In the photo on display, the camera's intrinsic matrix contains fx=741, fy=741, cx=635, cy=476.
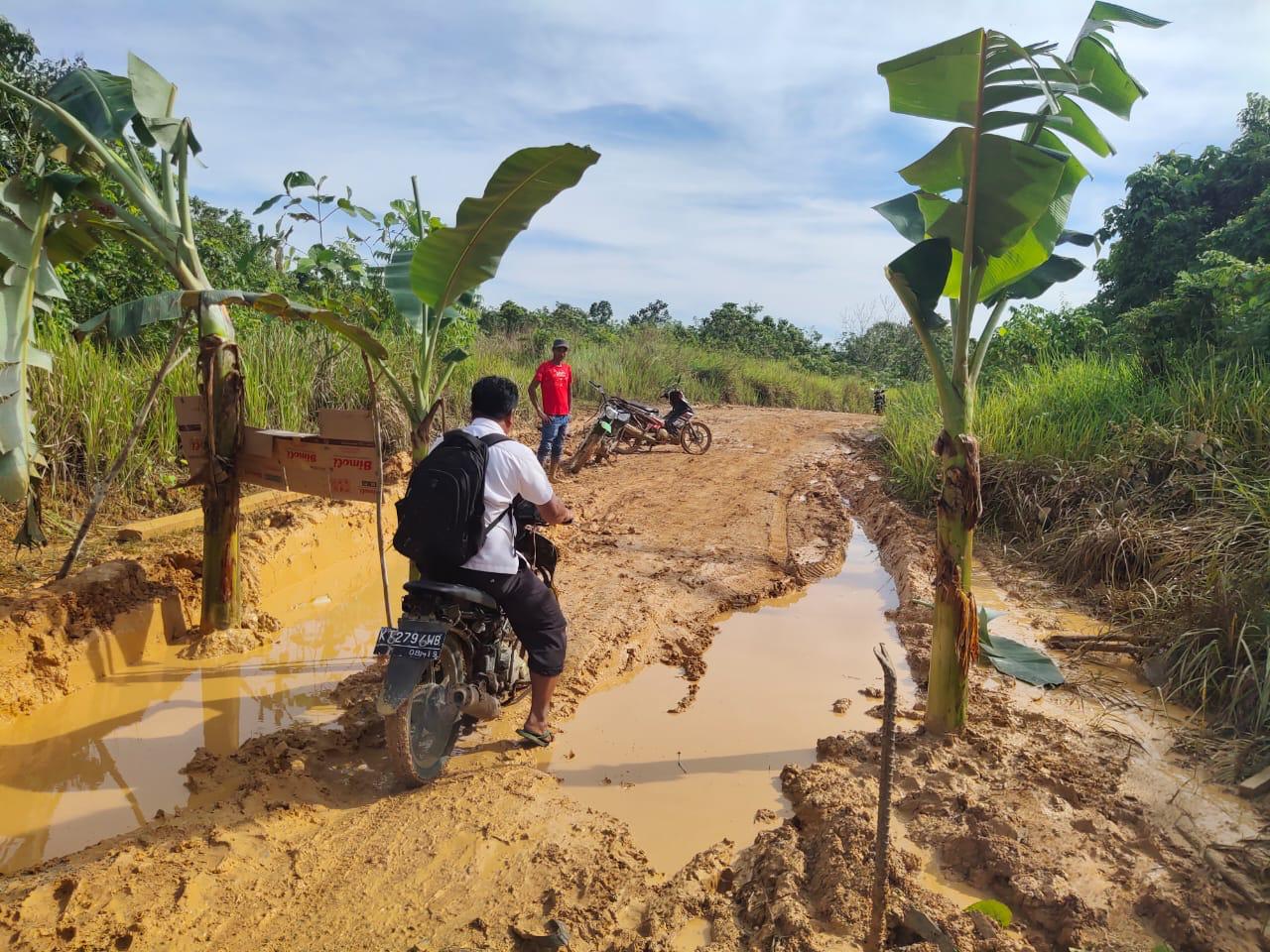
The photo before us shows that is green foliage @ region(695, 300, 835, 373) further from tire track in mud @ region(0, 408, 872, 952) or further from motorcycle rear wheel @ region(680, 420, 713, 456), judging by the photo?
tire track in mud @ region(0, 408, 872, 952)

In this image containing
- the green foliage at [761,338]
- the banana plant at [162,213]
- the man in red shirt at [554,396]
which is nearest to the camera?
the banana plant at [162,213]

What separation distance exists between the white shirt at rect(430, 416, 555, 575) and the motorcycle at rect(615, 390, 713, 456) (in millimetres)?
8101

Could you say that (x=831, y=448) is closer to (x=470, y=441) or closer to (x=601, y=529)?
(x=601, y=529)

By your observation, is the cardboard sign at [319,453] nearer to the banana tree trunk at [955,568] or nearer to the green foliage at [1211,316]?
the banana tree trunk at [955,568]

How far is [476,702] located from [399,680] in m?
0.65

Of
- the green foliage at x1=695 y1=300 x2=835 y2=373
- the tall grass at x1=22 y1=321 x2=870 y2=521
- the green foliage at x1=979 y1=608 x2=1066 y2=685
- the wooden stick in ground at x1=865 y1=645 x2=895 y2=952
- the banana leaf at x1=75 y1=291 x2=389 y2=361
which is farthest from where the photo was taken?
the green foliage at x1=695 y1=300 x2=835 y2=373

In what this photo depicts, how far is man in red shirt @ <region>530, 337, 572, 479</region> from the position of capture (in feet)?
29.2

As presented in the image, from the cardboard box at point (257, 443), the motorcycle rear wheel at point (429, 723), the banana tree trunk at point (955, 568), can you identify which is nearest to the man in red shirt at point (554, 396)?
the cardboard box at point (257, 443)

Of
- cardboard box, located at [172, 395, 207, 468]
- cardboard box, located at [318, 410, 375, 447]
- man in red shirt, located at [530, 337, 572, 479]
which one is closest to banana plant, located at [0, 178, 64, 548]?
cardboard box, located at [172, 395, 207, 468]

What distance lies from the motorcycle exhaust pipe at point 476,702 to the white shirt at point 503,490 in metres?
0.58

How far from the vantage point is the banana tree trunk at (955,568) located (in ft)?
11.1

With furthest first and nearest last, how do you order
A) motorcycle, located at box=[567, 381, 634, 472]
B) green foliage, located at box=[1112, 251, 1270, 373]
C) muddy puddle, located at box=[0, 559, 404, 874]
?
motorcycle, located at box=[567, 381, 634, 472] < green foliage, located at box=[1112, 251, 1270, 373] < muddy puddle, located at box=[0, 559, 404, 874]

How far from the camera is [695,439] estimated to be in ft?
39.7

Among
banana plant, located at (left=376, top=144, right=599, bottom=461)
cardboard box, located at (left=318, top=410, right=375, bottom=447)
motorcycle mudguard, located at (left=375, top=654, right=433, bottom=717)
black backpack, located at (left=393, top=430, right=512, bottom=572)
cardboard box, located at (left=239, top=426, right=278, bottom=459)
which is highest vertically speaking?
banana plant, located at (left=376, top=144, right=599, bottom=461)
